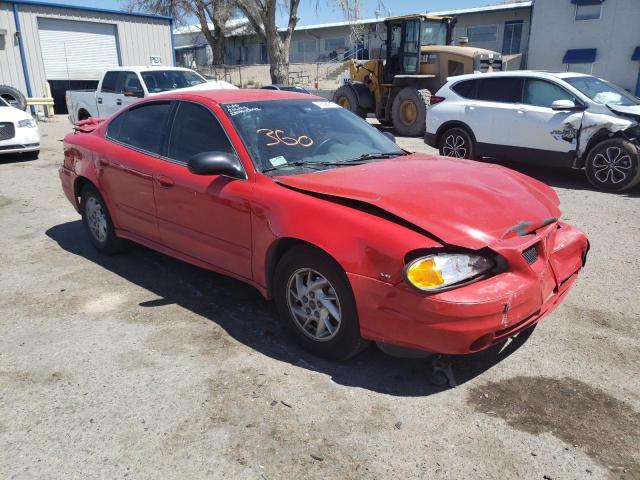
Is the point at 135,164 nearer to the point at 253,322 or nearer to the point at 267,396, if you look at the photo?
the point at 253,322

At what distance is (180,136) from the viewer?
4.20 m

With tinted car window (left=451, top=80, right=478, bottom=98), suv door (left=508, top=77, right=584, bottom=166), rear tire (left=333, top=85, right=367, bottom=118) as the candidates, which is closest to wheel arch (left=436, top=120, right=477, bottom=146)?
tinted car window (left=451, top=80, right=478, bottom=98)

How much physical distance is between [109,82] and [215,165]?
36.9ft

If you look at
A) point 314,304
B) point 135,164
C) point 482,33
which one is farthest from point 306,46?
point 314,304

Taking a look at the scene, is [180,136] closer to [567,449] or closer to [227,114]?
[227,114]

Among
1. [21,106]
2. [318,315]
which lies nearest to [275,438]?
[318,315]

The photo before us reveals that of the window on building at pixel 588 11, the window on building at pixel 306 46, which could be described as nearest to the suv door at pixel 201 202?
the window on building at pixel 588 11

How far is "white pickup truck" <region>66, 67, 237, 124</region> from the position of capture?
40.7ft

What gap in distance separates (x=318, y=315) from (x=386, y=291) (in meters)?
0.60

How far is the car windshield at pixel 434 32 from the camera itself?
14893 mm

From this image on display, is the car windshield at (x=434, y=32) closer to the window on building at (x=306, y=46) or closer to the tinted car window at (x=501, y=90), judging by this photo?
the tinted car window at (x=501, y=90)

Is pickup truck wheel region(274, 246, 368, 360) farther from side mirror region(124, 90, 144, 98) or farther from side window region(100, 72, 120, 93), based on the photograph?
side window region(100, 72, 120, 93)

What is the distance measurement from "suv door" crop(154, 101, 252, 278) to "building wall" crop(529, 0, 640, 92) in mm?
28748

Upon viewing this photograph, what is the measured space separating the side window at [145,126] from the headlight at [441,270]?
8.34ft
